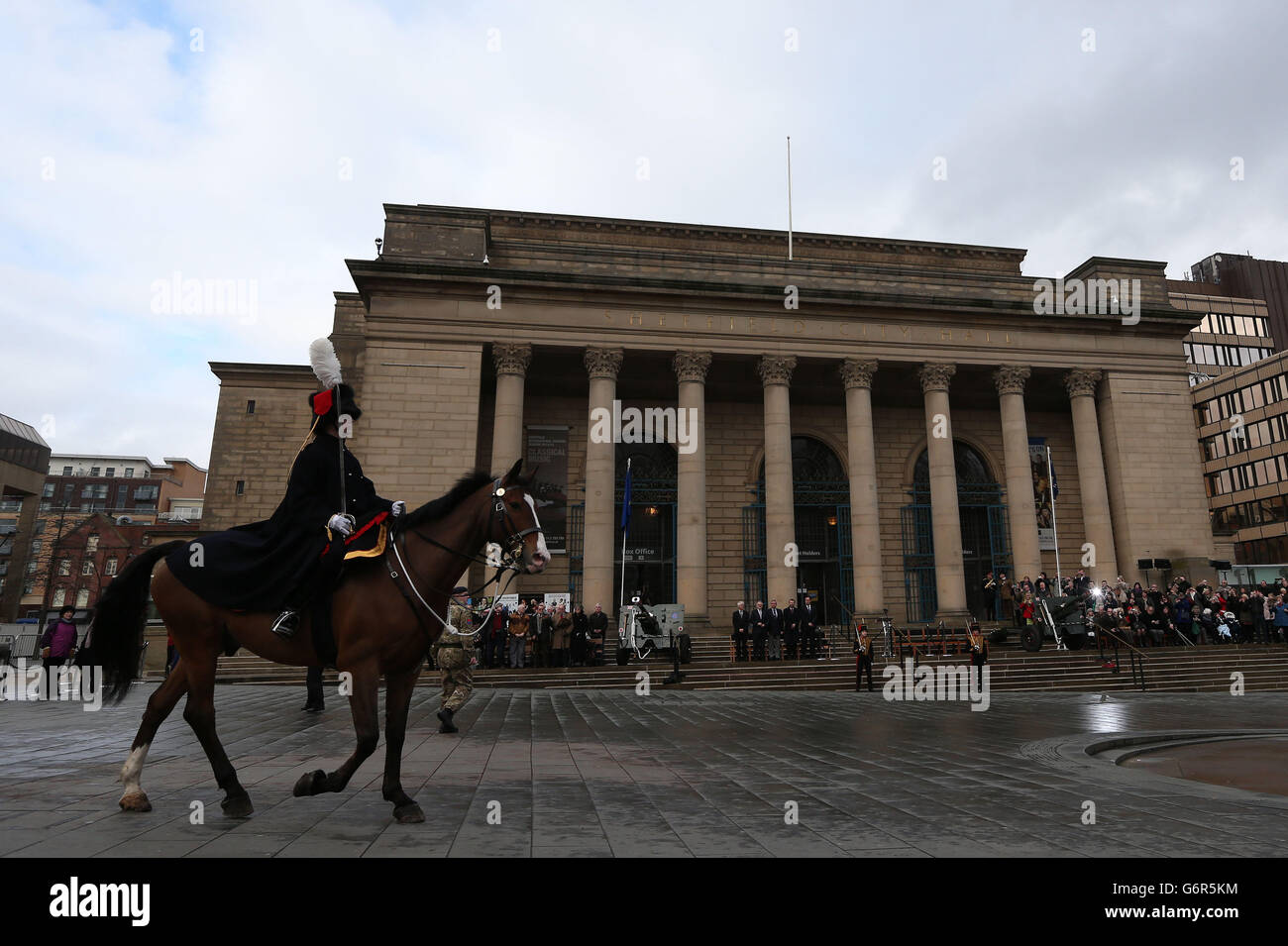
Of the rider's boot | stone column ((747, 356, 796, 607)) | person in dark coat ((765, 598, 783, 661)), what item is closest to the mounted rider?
the rider's boot

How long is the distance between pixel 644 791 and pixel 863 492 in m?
24.6

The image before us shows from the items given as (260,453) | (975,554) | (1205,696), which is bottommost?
(1205,696)

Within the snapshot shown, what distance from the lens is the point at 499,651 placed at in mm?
21281

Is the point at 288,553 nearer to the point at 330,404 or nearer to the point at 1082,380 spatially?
the point at 330,404

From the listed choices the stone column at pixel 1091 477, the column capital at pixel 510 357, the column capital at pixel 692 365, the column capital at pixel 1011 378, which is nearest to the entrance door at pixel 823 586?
the column capital at pixel 692 365

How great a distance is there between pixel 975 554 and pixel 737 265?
676 inches

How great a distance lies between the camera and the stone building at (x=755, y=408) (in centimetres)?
2758

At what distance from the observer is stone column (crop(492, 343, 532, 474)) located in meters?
27.2

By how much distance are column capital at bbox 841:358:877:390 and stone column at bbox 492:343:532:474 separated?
1307 cm

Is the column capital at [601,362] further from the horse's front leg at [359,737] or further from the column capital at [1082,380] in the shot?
the horse's front leg at [359,737]

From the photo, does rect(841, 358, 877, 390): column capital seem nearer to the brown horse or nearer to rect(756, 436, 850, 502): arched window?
rect(756, 436, 850, 502): arched window

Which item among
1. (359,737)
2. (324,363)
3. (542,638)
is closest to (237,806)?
(359,737)
